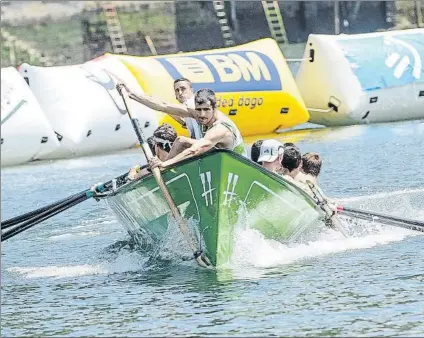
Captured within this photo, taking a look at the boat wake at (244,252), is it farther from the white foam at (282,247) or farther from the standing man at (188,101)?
the standing man at (188,101)

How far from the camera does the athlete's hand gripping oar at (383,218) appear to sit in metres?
13.0

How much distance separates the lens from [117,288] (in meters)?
11.8

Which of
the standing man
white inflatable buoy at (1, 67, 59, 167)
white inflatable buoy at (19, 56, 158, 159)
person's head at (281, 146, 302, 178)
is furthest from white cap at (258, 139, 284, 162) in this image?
white inflatable buoy at (19, 56, 158, 159)

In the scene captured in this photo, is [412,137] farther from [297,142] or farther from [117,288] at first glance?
[117,288]

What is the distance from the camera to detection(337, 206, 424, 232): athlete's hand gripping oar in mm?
13008

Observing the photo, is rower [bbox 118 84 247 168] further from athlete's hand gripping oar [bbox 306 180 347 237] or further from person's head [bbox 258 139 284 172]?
athlete's hand gripping oar [bbox 306 180 347 237]

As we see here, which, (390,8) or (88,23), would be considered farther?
(390,8)

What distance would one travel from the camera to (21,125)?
23.2 meters

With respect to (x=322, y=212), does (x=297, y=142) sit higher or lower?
lower

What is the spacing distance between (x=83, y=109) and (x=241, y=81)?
3.43 meters

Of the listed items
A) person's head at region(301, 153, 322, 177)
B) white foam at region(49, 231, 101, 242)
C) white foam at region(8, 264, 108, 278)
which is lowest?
white foam at region(49, 231, 101, 242)

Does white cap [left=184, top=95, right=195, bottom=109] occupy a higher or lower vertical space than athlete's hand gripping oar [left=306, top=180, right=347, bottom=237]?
higher

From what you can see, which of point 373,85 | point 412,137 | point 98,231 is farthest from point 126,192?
point 373,85

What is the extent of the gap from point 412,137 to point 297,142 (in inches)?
87.9
